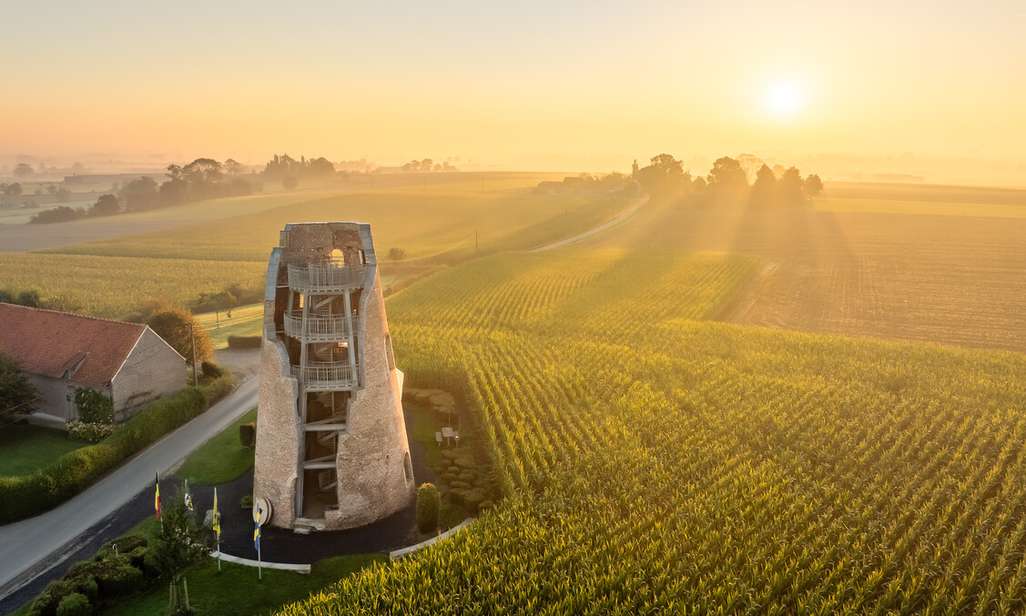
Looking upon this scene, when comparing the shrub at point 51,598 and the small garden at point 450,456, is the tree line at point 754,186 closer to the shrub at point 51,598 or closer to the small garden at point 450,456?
the small garden at point 450,456

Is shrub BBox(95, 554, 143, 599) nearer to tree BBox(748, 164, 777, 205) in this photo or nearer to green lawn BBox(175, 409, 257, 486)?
green lawn BBox(175, 409, 257, 486)

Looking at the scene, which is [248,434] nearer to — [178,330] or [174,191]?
[178,330]

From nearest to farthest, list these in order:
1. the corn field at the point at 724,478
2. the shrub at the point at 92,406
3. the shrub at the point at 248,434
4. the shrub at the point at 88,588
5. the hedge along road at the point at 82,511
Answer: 1. the corn field at the point at 724,478
2. the shrub at the point at 88,588
3. the hedge along road at the point at 82,511
4. the shrub at the point at 248,434
5. the shrub at the point at 92,406

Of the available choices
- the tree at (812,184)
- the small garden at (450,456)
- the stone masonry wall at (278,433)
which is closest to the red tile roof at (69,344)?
the stone masonry wall at (278,433)

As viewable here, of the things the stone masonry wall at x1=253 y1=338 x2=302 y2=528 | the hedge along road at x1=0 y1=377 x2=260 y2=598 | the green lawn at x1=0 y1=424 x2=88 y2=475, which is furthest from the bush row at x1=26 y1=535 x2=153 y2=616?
the green lawn at x1=0 y1=424 x2=88 y2=475

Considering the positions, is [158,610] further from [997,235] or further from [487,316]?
[997,235]

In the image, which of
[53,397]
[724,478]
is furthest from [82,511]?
[724,478]
